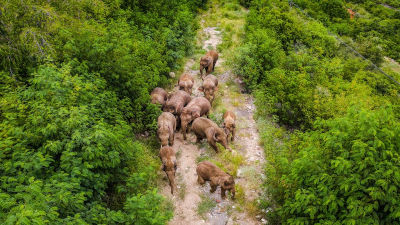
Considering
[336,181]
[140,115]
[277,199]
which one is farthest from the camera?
[140,115]

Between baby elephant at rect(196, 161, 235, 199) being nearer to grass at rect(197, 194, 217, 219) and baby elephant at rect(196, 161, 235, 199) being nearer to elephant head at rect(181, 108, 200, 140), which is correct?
grass at rect(197, 194, 217, 219)

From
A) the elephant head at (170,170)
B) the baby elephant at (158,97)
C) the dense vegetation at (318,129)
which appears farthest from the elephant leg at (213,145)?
the baby elephant at (158,97)

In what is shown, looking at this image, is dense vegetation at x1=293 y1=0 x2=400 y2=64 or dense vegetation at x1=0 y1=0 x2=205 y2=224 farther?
dense vegetation at x1=293 y1=0 x2=400 y2=64

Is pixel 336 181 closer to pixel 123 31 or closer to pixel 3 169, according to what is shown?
pixel 3 169

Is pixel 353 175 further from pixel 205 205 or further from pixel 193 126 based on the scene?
pixel 193 126

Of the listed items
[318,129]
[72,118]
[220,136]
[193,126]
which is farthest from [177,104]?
[318,129]

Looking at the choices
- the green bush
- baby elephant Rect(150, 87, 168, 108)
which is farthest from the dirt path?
the green bush

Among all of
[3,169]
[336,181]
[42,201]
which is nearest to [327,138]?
[336,181]
